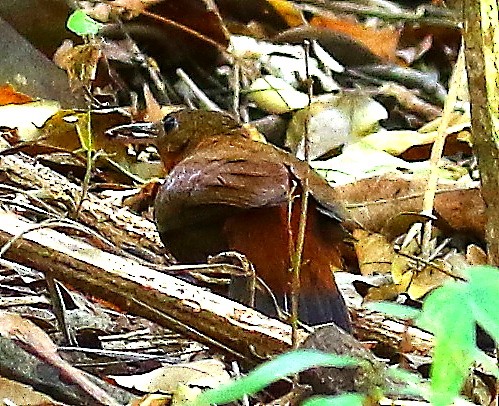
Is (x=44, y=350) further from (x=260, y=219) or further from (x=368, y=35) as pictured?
(x=368, y=35)

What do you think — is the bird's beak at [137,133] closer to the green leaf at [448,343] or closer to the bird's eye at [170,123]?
the bird's eye at [170,123]

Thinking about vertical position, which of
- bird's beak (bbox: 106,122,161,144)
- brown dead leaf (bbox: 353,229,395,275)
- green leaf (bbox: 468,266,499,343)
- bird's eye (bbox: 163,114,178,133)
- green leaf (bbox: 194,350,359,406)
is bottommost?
brown dead leaf (bbox: 353,229,395,275)

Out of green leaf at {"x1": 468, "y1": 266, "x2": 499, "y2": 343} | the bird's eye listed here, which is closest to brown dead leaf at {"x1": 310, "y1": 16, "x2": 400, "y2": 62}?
the bird's eye

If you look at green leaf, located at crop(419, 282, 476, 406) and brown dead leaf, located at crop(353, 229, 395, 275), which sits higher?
green leaf, located at crop(419, 282, 476, 406)

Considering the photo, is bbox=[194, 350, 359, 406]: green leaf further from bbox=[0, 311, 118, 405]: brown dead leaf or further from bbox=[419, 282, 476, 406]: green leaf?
bbox=[0, 311, 118, 405]: brown dead leaf

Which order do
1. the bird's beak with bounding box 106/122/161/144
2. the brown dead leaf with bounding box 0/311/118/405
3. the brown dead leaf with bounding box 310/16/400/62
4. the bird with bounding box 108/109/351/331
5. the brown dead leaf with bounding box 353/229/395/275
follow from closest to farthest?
the brown dead leaf with bounding box 0/311/118/405
the bird with bounding box 108/109/351/331
the brown dead leaf with bounding box 353/229/395/275
the bird's beak with bounding box 106/122/161/144
the brown dead leaf with bounding box 310/16/400/62

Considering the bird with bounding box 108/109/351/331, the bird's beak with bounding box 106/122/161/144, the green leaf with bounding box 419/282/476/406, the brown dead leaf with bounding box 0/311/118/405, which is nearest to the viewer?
the green leaf with bounding box 419/282/476/406

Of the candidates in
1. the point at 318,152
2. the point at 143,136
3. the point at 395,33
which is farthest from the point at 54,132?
the point at 395,33
